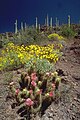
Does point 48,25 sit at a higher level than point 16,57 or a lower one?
higher

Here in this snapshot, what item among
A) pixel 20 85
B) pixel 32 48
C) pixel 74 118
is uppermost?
pixel 32 48

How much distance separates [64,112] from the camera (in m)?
7.39

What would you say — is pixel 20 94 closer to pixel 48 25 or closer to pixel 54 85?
pixel 54 85

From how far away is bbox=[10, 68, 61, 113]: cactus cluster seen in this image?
7492 mm

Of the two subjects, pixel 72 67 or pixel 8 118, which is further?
pixel 72 67

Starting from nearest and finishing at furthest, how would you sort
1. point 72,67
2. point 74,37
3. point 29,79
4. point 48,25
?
point 29,79
point 72,67
point 74,37
point 48,25

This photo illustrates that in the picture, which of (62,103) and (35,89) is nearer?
(62,103)

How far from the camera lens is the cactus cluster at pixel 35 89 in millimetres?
7492

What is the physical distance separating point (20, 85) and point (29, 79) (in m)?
0.31

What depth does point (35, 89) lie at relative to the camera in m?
8.03

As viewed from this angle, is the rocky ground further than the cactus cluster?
No

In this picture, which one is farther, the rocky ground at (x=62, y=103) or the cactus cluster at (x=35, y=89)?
the cactus cluster at (x=35, y=89)

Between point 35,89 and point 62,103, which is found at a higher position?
point 35,89

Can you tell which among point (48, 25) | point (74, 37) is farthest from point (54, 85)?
point (48, 25)
